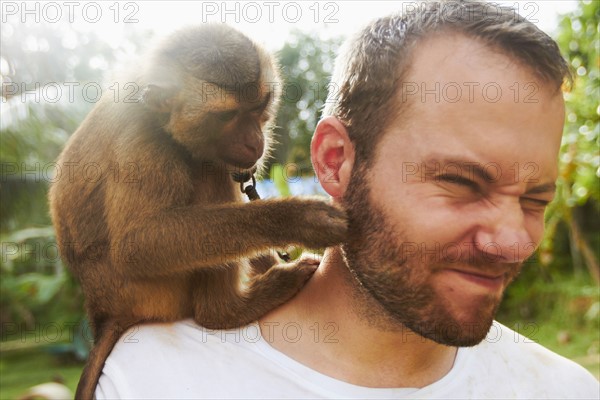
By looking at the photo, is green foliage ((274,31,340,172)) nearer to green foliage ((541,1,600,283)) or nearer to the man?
green foliage ((541,1,600,283))

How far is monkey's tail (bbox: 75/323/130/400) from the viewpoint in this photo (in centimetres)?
220

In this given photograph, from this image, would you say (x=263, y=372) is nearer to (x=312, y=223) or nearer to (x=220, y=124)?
(x=312, y=223)

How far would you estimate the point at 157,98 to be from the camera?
292cm

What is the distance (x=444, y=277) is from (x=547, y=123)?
2.04 ft

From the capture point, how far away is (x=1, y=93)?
943 cm

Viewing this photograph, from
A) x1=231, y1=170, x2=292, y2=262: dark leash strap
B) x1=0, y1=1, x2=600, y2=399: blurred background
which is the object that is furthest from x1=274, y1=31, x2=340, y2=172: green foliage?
x1=231, y1=170, x2=292, y2=262: dark leash strap

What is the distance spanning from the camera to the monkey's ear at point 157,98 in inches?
113

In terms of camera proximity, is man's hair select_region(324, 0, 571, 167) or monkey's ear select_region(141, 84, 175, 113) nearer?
man's hair select_region(324, 0, 571, 167)

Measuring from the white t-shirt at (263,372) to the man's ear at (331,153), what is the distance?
558 mm

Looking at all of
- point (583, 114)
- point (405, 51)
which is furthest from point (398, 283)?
point (583, 114)

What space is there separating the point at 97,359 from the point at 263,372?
67cm

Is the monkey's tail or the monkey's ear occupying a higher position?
the monkey's ear

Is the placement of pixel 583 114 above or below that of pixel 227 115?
below

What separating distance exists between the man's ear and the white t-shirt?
1.83 feet
